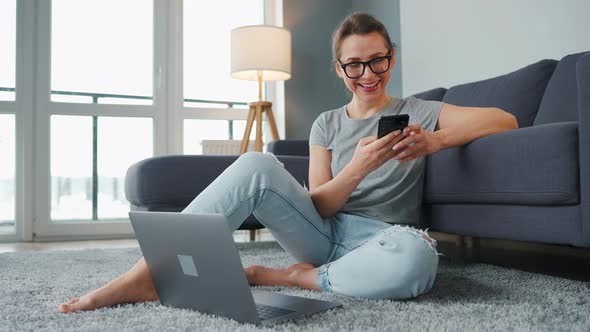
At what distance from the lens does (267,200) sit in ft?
3.98

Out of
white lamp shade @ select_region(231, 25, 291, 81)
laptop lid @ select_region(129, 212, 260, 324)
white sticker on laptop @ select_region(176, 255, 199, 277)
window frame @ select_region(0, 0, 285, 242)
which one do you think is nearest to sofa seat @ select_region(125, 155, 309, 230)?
laptop lid @ select_region(129, 212, 260, 324)

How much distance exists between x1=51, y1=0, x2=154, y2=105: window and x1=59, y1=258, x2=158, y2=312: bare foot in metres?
2.93

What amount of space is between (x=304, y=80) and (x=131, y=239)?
5.69ft

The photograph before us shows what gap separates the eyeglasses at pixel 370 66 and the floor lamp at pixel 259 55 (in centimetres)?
223

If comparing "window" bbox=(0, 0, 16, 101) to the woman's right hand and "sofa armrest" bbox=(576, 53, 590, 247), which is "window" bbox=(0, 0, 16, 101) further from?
"sofa armrest" bbox=(576, 53, 590, 247)

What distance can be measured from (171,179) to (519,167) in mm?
1358

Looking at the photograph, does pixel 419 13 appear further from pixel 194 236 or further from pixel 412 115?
pixel 194 236

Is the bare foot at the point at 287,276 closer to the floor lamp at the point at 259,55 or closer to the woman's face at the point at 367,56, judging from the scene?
the woman's face at the point at 367,56

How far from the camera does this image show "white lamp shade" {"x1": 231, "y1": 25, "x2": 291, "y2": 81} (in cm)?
357

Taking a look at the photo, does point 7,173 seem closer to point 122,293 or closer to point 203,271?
point 122,293

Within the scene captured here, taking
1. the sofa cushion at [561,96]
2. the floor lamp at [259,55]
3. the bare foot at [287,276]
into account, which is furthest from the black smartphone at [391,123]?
the floor lamp at [259,55]

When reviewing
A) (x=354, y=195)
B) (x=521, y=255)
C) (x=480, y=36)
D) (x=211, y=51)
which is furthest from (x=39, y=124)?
(x=521, y=255)

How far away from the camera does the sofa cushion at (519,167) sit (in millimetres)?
1383

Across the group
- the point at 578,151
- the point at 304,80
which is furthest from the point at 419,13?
the point at 578,151
